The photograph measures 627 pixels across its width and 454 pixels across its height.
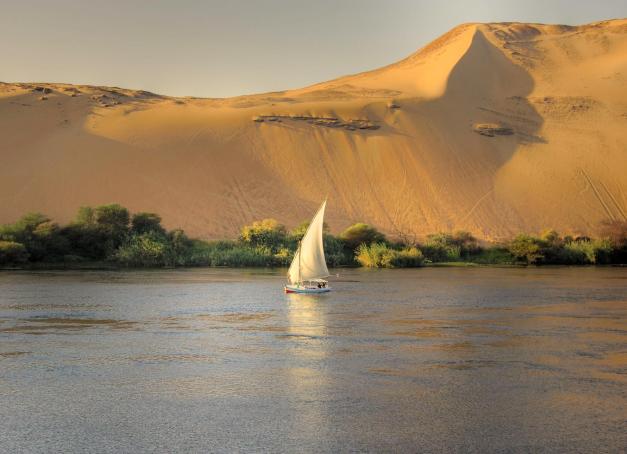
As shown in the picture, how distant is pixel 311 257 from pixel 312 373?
16167 millimetres

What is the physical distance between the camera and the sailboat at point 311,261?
92.1 ft

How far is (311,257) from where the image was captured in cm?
2880

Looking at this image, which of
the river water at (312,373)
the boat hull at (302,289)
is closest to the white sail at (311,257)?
the boat hull at (302,289)

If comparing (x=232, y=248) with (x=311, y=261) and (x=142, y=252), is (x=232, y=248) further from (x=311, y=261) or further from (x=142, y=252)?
(x=311, y=261)

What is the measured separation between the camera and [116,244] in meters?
44.3

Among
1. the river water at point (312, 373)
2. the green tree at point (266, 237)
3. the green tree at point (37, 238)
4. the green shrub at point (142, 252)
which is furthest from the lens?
the green tree at point (266, 237)

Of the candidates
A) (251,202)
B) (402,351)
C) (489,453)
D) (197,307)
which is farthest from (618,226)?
(489,453)

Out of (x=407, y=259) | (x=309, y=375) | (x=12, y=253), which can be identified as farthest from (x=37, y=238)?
(x=309, y=375)

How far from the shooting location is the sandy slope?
60.3m

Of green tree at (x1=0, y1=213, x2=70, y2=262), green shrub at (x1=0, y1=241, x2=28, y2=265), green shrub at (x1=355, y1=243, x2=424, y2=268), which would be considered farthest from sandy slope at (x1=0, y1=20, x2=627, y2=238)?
green shrub at (x1=0, y1=241, x2=28, y2=265)

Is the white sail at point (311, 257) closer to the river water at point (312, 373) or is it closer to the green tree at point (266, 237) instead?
the river water at point (312, 373)

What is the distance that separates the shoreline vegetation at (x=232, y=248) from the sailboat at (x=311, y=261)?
15.2m

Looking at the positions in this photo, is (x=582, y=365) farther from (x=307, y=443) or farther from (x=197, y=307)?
(x=197, y=307)

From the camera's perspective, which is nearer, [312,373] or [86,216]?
[312,373]
